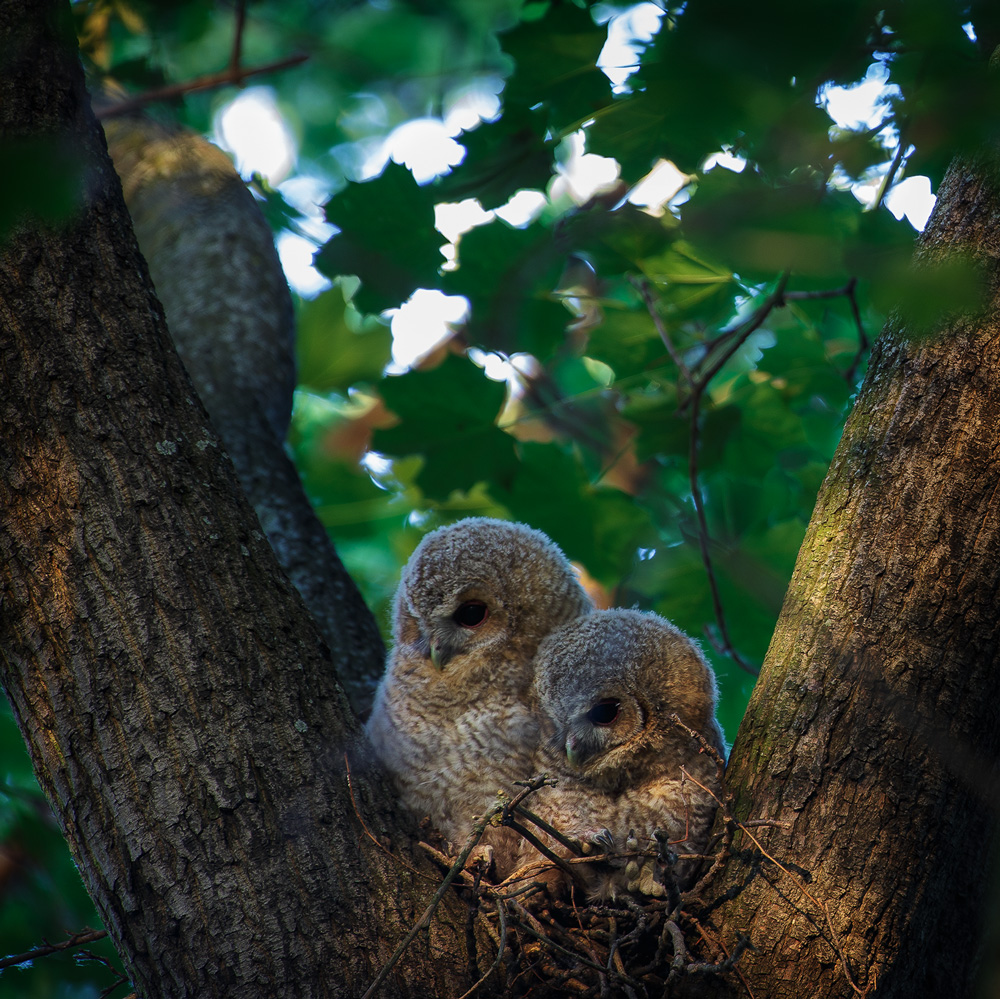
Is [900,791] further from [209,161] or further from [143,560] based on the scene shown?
[209,161]

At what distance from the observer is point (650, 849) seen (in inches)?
69.7

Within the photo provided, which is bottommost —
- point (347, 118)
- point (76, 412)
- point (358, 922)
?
point (358, 922)

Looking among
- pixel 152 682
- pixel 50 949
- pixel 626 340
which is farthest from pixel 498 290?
pixel 50 949

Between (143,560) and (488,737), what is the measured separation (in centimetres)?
104

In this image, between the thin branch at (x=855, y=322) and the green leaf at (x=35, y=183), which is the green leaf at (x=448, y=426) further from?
the green leaf at (x=35, y=183)

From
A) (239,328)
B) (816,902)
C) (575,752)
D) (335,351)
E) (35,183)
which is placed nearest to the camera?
(35,183)

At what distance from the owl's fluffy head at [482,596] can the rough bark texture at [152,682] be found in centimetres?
78

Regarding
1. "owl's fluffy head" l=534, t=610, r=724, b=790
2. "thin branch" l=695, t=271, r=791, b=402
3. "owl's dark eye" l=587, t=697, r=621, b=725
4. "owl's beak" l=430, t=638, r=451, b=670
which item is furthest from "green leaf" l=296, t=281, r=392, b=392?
"owl's dark eye" l=587, t=697, r=621, b=725

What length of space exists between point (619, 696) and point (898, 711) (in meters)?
0.75

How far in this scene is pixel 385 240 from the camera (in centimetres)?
287

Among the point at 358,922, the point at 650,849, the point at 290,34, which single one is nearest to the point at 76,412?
the point at 358,922

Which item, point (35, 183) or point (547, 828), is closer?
point (35, 183)

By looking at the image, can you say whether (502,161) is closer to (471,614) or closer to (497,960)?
(471,614)

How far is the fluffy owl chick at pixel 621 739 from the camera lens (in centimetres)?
195
